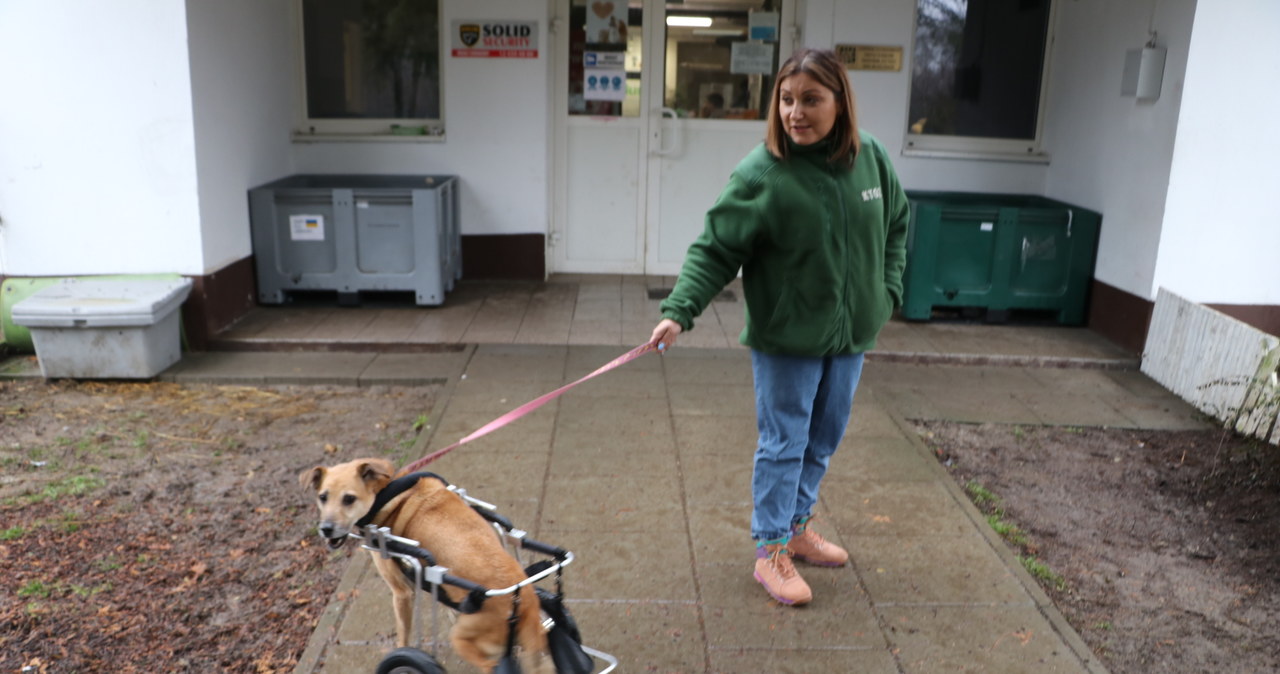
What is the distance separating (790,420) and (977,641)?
1.00 m

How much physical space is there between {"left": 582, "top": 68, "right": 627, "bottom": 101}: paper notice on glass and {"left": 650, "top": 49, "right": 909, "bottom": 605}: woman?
5532 mm

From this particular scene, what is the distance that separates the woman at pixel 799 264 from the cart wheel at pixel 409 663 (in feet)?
4.00

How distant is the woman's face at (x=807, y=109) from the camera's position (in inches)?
126

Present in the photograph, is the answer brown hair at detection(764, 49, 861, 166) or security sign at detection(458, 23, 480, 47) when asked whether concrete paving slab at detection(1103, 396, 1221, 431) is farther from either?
security sign at detection(458, 23, 480, 47)

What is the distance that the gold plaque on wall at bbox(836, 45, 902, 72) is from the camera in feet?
27.6

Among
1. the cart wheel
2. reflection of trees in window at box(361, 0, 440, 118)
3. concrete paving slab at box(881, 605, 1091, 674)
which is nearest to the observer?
the cart wheel

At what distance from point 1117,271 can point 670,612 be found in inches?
205

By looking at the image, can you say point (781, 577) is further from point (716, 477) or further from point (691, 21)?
point (691, 21)

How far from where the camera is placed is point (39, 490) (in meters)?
4.72

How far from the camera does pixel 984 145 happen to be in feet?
28.5

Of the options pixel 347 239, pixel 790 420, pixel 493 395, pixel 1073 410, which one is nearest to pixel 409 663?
pixel 790 420

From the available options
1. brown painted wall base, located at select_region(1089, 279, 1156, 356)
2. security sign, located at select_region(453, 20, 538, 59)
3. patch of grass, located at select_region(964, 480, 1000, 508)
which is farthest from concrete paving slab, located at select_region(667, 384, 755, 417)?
security sign, located at select_region(453, 20, 538, 59)

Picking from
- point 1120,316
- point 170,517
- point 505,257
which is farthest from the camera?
point 505,257

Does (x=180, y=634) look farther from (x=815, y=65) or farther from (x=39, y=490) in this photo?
(x=815, y=65)
